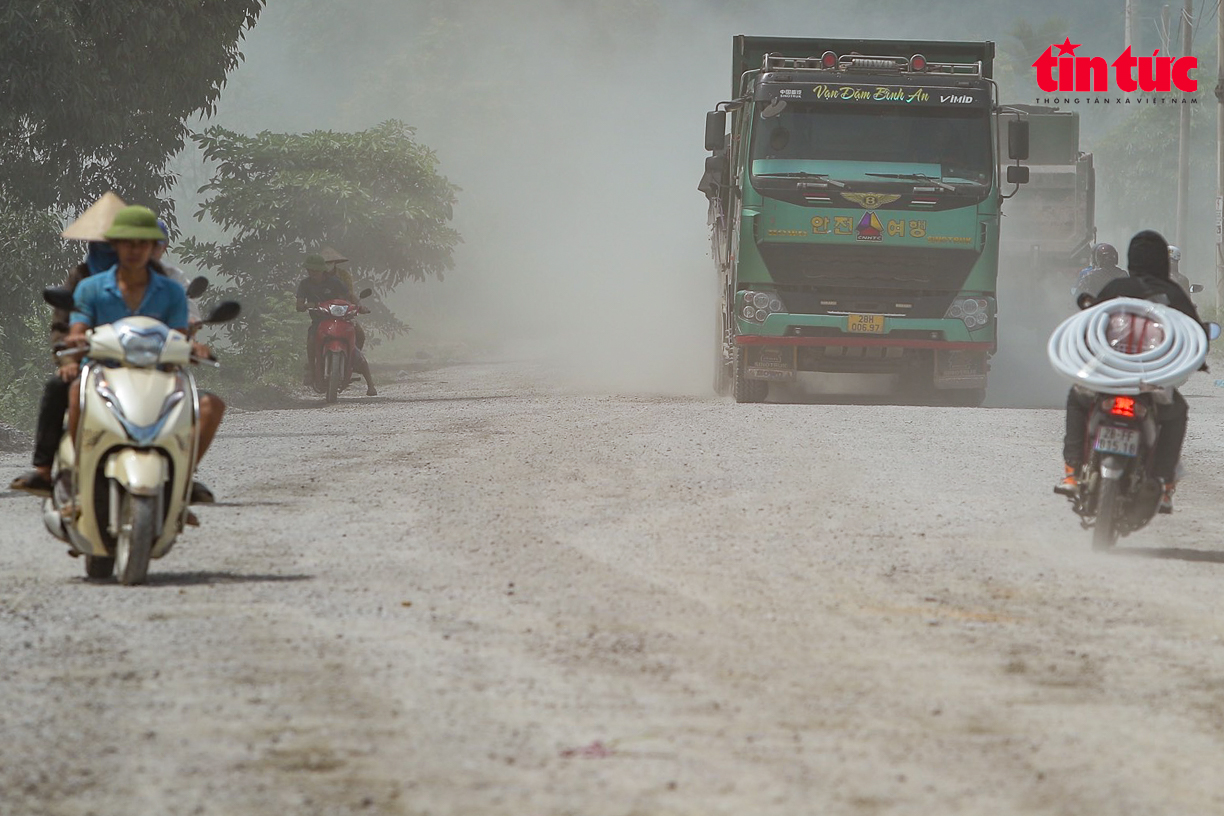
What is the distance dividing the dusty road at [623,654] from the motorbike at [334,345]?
747 cm

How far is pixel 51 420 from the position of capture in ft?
23.3

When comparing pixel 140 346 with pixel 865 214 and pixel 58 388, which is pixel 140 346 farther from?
pixel 865 214

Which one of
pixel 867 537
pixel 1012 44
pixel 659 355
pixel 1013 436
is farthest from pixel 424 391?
pixel 1012 44

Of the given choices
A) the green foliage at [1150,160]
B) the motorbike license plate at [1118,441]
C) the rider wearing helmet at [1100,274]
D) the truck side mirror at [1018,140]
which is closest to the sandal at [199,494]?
the motorbike license plate at [1118,441]

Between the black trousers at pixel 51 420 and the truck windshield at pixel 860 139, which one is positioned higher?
the truck windshield at pixel 860 139

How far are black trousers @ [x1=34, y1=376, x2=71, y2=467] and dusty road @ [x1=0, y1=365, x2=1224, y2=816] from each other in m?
0.51

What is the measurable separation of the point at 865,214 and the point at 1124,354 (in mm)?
8397

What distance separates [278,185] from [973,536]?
24.4 meters

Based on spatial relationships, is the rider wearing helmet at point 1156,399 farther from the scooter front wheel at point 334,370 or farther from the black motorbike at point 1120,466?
the scooter front wheel at point 334,370

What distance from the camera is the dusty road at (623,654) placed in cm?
418

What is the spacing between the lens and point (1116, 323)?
8.38 metres

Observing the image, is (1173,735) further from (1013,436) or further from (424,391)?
(424,391)

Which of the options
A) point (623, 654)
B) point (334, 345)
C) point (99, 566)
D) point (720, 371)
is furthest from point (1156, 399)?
point (334, 345)

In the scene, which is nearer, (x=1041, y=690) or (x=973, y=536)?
(x=1041, y=690)
